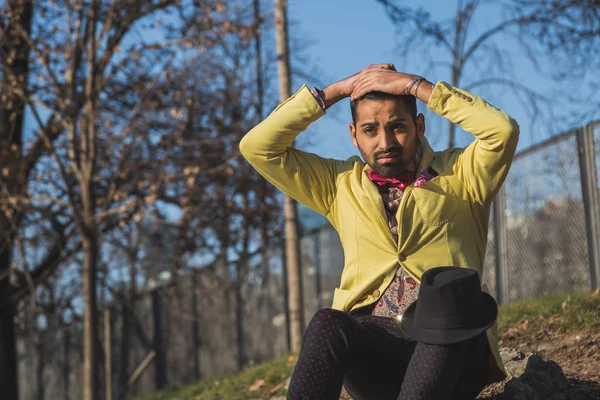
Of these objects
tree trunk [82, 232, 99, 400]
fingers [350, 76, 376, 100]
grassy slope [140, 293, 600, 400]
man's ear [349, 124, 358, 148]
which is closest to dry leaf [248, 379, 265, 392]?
grassy slope [140, 293, 600, 400]

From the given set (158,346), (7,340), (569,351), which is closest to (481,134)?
(569,351)

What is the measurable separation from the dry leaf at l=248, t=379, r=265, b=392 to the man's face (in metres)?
3.77

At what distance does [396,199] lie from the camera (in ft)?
11.3

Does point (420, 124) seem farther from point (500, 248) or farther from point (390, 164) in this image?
point (500, 248)

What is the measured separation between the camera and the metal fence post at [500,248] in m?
9.38

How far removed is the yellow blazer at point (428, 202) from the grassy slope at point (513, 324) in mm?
2325

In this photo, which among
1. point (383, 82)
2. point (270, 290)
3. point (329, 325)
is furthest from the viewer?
point (270, 290)

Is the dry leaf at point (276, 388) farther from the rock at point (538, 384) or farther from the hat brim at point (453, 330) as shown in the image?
the hat brim at point (453, 330)

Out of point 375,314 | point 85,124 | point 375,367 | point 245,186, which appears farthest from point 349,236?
point 245,186

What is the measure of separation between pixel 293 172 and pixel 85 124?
613 cm

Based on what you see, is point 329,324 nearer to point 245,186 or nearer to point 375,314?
point 375,314

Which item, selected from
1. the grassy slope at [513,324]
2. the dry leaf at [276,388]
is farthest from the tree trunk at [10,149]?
the dry leaf at [276,388]

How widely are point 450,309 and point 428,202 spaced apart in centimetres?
58

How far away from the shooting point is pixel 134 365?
14477mm
